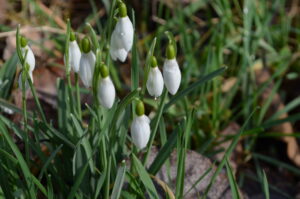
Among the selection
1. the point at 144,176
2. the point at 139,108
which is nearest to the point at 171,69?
the point at 139,108

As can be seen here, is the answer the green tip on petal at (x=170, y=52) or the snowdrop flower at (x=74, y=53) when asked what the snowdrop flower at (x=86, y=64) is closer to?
the snowdrop flower at (x=74, y=53)

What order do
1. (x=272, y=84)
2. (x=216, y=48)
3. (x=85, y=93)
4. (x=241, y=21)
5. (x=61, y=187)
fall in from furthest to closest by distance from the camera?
(x=241, y=21) < (x=272, y=84) < (x=216, y=48) < (x=85, y=93) < (x=61, y=187)

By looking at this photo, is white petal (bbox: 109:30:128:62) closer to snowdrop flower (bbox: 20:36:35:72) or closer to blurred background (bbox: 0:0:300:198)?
snowdrop flower (bbox: 20:36:35:72)

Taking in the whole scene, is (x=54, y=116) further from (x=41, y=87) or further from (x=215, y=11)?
(x=215, y=11)

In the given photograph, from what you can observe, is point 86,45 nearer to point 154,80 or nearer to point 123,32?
point 123,32

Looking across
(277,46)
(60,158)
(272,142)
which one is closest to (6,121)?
(60,158)

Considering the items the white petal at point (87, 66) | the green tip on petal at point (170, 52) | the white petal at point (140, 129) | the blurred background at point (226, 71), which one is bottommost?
the blurred background at point (226, 71)

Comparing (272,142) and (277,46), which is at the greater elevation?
(277,46)

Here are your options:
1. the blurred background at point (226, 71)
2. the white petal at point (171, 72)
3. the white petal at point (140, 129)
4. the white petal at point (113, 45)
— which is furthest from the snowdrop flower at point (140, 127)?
the blurred background at point (226, 71)
